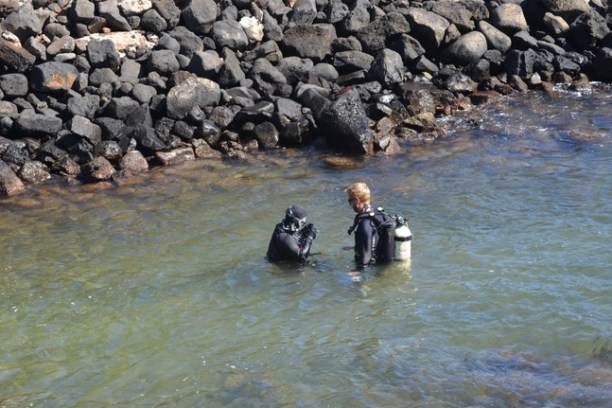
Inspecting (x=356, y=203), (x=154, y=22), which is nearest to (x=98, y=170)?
(x=154, y=22)

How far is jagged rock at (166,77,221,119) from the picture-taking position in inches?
813

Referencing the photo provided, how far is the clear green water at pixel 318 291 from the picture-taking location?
977cm

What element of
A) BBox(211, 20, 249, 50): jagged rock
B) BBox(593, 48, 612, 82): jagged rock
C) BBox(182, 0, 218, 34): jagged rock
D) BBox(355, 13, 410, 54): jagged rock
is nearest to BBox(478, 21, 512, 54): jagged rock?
BBox(355, 13, 410, 54): jagged rock

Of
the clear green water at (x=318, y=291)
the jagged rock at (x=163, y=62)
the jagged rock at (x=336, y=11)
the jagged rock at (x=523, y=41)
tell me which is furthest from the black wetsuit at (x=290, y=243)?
the jagged rock at (x=523, y=41)

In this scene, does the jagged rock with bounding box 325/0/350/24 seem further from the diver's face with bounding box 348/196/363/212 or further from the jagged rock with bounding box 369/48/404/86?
the diver's face with bounding box 348/196/363/212

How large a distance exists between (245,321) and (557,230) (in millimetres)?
5872

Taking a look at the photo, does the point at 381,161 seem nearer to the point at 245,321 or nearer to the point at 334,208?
the point at 334,208

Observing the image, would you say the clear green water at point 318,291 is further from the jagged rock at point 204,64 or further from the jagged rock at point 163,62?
the jagged rock at point 163,62

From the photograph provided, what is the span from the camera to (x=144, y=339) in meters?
11.3

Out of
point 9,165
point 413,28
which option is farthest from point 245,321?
point 413,28

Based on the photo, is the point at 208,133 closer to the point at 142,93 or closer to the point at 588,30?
the point at 142,93

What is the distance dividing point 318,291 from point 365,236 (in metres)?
1.21

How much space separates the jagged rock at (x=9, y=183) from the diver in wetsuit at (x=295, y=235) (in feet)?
26.9

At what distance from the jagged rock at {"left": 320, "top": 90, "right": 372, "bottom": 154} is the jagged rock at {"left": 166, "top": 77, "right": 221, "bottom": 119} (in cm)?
305
